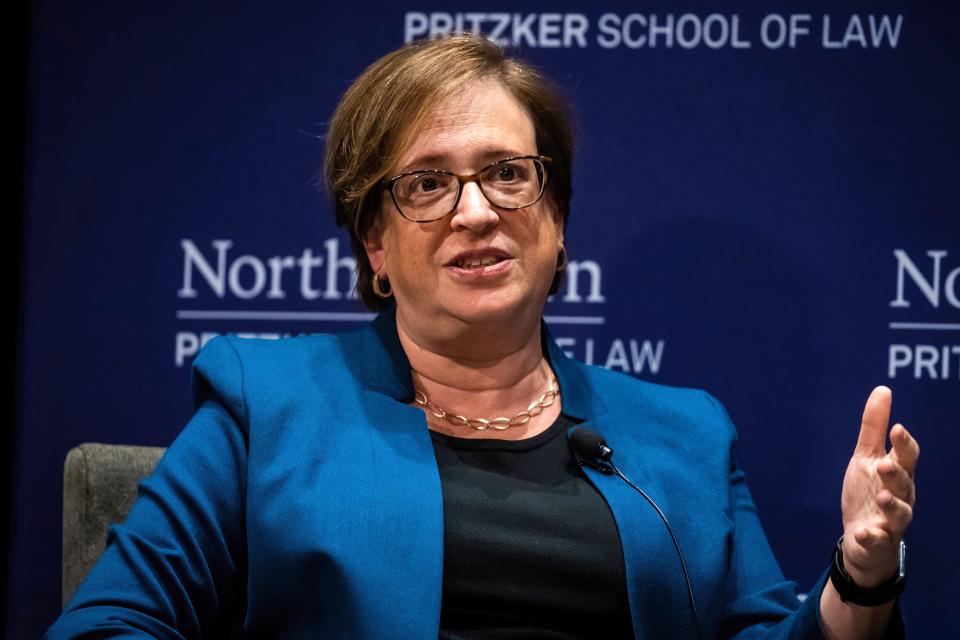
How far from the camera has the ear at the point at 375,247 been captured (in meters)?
2.09

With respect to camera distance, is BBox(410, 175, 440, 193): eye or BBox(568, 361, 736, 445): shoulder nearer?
BBox(410, 175, 440, 193): eye

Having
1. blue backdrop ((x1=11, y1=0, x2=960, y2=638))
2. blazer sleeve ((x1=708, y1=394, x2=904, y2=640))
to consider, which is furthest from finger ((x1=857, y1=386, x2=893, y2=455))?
blue backdrop ((x1=11, y1=0, x2=960, y2=638))

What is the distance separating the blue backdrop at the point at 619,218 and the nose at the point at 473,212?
0.68m

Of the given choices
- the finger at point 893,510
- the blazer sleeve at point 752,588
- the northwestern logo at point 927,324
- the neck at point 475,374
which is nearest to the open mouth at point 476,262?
the neck at point 475,374

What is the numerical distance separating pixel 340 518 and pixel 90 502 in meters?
0.73

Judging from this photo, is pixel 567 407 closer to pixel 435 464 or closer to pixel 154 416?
pixel 435 464

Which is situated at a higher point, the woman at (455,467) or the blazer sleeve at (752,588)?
the woman at (455,467)

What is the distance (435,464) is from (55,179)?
1.33 metres

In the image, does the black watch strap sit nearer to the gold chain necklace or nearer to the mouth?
the gold chain necklace

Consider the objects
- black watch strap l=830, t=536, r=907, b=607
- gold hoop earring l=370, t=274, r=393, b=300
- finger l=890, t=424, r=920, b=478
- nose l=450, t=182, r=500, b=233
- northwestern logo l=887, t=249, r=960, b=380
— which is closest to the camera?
finger l=890, t=424, r=920, b=478

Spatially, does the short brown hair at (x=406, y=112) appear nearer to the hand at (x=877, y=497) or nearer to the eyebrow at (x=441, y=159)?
the eyebrow at (x=441, y=159)

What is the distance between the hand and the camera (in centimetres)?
155

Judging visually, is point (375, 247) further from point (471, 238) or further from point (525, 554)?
point (525, 554)

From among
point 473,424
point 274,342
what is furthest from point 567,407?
point 274,342
